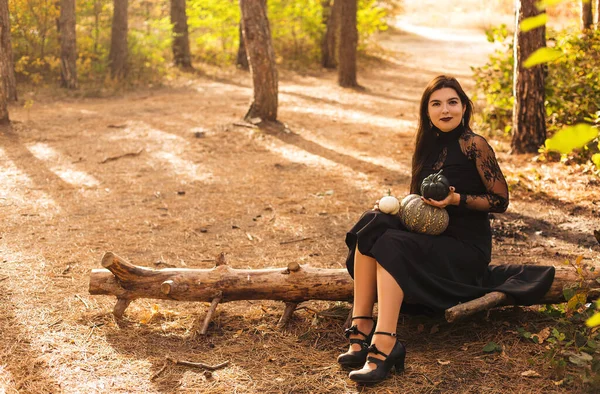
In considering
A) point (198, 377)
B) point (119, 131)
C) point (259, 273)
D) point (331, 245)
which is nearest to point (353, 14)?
point (119, 131)

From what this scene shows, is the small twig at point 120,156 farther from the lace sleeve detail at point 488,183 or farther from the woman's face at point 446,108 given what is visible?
the lace sleeve detail at point 488,183

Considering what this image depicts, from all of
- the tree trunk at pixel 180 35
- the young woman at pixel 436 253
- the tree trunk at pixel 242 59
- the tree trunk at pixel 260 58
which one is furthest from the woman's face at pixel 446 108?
the tree trunk at pixel 242 59

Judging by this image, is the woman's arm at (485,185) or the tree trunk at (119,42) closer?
the woman's arm at (485,185)

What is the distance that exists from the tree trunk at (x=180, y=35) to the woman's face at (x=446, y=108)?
582 inches

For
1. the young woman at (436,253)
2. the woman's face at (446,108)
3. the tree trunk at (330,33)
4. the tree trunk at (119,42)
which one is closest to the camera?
the young woman at (436,253)

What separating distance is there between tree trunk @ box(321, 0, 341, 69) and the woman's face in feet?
48.8

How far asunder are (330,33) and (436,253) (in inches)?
617

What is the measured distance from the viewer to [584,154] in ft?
26.3

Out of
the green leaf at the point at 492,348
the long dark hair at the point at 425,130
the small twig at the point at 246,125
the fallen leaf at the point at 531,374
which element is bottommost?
the fallen leaf at the point at 531,374

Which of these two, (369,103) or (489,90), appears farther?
(369,103)

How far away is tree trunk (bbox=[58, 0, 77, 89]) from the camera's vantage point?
13.9 metres

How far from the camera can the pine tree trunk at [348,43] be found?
48.2 ft

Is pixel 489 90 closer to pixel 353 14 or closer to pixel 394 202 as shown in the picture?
pixel 353 14

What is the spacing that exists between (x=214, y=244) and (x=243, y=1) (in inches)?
214
